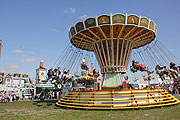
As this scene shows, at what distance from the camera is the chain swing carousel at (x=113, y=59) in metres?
11.4

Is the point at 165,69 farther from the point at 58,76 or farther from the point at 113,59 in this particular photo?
A: the point at 58,76

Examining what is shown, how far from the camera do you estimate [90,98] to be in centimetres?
1169

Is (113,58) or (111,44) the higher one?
(111,44)

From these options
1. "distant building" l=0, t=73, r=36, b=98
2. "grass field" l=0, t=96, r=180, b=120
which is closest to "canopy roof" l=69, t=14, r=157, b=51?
"grass field" l=0, t=96, r=180, b=120

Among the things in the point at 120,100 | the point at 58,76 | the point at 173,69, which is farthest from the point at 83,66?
the point at 173,69

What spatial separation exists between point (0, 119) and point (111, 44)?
12.3 m

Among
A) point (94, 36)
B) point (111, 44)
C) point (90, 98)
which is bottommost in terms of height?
point (90, 98)

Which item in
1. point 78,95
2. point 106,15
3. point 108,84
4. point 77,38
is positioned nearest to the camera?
point 78,95

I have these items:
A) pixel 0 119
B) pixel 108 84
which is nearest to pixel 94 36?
pixel 108 84

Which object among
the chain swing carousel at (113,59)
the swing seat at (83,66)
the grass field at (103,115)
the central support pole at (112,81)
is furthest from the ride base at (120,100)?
the swing seat at (83,66)

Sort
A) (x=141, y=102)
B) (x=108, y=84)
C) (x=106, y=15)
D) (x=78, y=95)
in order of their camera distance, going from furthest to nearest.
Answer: (x=108, y=84) < (x=106, y=15) < (x=78, y=95) < (x=141, y=102)

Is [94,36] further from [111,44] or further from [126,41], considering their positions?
[126,41]

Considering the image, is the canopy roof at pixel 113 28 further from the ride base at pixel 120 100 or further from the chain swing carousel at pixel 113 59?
the ride base at pixel 120 100

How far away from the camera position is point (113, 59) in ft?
55.3
